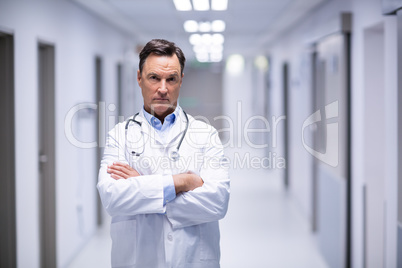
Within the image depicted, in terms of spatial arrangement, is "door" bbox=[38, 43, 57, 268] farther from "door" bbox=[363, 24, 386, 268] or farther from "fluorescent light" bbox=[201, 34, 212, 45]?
"fluorescent light" bbox=[201, 34, 212, 45]

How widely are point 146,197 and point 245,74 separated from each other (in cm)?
1145

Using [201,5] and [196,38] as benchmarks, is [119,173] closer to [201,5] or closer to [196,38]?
[201,5]

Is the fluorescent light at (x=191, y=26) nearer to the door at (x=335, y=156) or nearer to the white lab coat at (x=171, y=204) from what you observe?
the door at (x=335, y=156)

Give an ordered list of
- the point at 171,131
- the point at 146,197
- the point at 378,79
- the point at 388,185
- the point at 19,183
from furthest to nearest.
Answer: the point at 378,79 < the point at 19,183 < the point at 388,185 < the point at 171,131 < the point at 146,197

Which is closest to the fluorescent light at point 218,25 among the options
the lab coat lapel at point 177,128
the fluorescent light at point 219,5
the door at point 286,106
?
the fluorescent light at point 219,5

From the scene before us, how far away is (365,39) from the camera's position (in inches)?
123

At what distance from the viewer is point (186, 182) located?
1743 mm

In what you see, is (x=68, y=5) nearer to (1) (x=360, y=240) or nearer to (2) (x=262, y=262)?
(2) (x=262, y=262)

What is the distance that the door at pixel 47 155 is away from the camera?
3516 mm

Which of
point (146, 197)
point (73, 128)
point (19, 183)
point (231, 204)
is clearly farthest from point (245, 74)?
point (146, 197)

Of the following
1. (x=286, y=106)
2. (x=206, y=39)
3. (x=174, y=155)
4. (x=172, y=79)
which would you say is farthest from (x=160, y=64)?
(x=286, y=106)

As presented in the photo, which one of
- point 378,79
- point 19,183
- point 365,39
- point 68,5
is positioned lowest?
point 19,183

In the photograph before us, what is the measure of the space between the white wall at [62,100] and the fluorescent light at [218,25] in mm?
1205

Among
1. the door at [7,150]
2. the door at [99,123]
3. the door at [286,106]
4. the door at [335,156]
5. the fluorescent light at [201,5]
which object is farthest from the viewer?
the door at [286,106]
